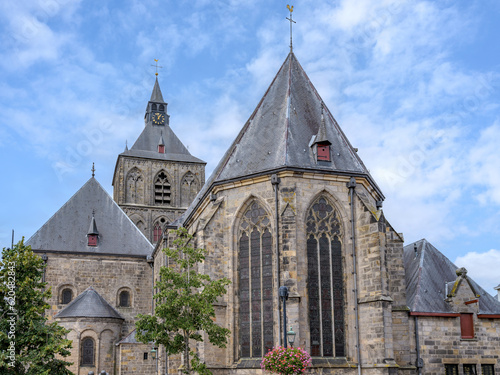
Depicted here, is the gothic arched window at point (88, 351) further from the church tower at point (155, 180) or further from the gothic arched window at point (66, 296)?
the church tower at point (155, 180)

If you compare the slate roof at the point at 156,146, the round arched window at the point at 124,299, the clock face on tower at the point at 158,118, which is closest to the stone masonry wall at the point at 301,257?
the round arched window at the point at 124,299

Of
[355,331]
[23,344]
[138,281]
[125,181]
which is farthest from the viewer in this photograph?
[125,181]

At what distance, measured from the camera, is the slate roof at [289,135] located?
22.6 metres

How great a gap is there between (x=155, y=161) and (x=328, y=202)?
31926 millimetres

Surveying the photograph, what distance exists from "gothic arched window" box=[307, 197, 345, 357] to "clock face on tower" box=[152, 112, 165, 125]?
118 feet

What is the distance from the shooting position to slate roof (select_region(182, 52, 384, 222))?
74.2 feet

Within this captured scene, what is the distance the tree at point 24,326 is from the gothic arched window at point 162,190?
3289 cm

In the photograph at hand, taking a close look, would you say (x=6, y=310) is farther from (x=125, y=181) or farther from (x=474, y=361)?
(x=125, y=181)

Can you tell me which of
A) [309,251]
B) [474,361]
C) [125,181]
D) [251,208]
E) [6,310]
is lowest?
[474,361]

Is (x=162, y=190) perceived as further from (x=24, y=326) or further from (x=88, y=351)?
(x=24, y=326)

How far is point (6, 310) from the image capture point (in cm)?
1833

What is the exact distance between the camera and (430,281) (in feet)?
83.8

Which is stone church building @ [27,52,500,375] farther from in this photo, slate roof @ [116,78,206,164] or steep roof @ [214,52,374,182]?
slate roof @ [116,78,206,164]

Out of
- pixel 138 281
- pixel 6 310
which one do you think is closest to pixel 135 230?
pixel 138 281
